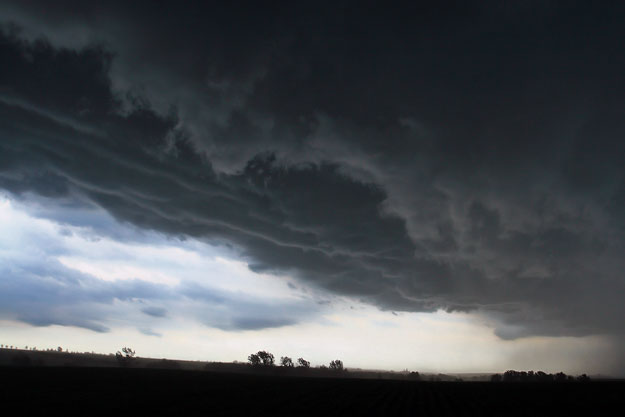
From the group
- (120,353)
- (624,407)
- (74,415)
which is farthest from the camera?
(120,353)

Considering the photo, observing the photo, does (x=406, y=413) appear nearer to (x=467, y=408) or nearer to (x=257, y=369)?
(x=467, y=408)

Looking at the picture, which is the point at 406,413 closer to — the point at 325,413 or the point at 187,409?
the point at 325,413

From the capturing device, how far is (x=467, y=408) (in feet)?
141

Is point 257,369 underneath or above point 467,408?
underneath

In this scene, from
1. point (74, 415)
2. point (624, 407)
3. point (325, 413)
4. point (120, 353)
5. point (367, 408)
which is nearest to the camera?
point (74, 415)

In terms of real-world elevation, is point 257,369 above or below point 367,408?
below

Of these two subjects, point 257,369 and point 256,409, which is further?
point 257,369

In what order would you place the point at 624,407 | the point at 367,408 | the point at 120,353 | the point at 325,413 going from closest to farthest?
the point at 325,413 < the point at 367,408 < the point at 624,407 < the point at 120,353

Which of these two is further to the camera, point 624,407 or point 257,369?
point 257,369

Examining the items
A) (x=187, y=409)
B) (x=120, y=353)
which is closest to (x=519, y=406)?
(x=187, y=409)

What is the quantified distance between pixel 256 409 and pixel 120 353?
186620 millimetres

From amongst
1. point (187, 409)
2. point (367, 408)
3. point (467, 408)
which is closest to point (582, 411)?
point (467, 408)

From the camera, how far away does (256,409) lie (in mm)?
37406

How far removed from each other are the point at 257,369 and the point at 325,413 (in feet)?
560
